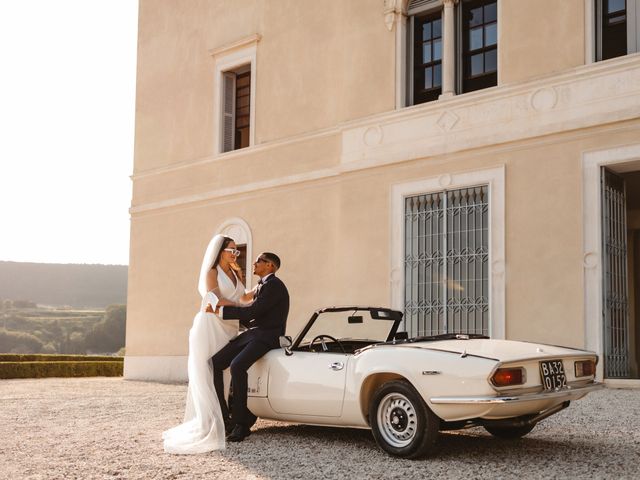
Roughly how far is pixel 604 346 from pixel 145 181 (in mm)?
11898

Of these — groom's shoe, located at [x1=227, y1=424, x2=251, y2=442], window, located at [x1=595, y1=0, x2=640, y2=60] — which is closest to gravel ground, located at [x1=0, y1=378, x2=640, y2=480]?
groom's shoe, located at [x1=227, y1=424, x2=251, y2=442]

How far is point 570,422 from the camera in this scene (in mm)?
8070

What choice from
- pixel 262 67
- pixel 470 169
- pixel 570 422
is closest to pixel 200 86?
pixel 262 67

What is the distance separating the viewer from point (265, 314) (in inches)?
295

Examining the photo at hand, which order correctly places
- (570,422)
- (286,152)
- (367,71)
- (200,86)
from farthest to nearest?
(200,86) < (286,152) < (367,71) < (570,422)

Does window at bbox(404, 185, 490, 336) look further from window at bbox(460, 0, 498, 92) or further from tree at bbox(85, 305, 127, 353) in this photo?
tree at bbox(85, 305, 127, 353)

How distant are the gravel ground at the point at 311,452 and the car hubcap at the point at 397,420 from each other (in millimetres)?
163

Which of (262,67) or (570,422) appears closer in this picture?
(570,422)

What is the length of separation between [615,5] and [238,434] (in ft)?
29.3

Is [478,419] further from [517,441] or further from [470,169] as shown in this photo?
[470,169]

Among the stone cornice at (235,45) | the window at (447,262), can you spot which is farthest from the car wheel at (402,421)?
the stone cornice at (235,45)

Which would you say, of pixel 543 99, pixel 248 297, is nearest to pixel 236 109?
pixel 543 99

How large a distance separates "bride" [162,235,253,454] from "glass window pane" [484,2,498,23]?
7.86 metres

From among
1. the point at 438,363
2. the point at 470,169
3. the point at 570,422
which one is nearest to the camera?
the point at 438,363
